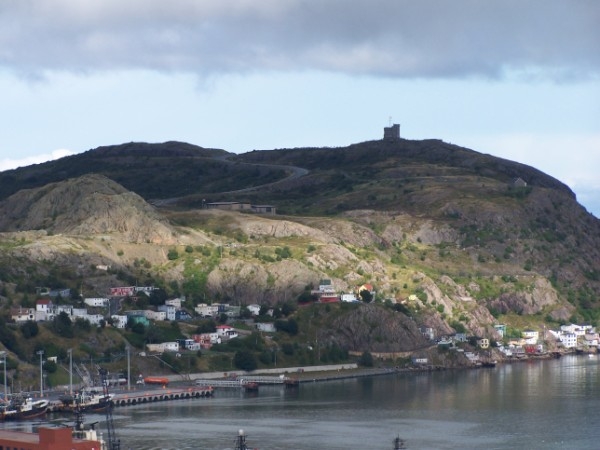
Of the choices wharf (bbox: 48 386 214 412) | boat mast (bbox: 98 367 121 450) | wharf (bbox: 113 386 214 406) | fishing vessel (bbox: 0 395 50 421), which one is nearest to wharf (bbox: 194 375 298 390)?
wharf (bbox: 48 386 214 412)

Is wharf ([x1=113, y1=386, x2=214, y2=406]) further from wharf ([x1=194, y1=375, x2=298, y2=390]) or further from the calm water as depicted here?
wharf ([x1=194, y1=375, x2=298, y2=390])

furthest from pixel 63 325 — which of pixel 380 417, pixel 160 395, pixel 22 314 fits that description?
pixel 380 417

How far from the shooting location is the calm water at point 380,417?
14162 centimetres

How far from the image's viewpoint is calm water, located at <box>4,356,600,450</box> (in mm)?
141625

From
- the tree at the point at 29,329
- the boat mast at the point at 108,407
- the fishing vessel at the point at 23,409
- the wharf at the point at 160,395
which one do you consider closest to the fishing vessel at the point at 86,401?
the boat mast at the point at 108,407

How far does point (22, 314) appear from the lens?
647 feet

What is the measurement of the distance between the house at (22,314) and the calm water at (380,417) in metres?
23.6

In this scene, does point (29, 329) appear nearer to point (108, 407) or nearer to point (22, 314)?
point (22, 314)

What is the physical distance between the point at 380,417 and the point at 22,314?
53206mm

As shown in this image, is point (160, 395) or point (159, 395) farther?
point (160, 395)

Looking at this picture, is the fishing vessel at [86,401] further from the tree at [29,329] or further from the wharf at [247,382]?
the wharf at [247,382]

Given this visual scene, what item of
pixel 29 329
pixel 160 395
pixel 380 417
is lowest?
pixel 380 417

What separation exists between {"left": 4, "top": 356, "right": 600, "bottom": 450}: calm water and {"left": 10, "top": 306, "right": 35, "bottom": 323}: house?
23.6 meters

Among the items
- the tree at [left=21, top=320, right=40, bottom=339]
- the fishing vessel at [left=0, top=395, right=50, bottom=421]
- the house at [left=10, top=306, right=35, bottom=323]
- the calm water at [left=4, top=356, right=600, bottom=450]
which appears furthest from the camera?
the house at [left=10, top=306, right=35, bottom=323]
